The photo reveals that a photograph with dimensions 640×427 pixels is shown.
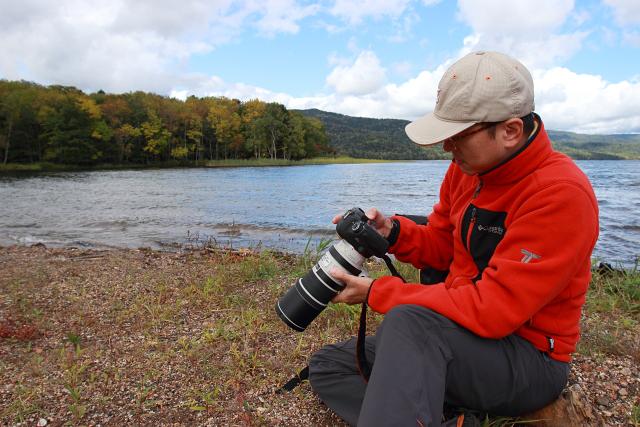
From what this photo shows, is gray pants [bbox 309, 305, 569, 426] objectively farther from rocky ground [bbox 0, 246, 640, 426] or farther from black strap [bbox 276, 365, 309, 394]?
black strap [bbox 276, 365, 309, 394]

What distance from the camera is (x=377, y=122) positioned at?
161 meters

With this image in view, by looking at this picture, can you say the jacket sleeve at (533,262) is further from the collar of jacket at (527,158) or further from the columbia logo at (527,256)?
the collar of jacket at (527,158)

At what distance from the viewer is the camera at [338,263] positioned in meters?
2.08

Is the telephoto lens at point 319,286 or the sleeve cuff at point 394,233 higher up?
the sleeve cuff at point 394,233

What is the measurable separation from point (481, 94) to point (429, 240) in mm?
1125

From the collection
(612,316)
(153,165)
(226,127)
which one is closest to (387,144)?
(226,127)

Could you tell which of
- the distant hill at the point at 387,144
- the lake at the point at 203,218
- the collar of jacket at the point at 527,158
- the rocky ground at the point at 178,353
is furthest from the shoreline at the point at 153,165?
the collar of jacket at the point at 527,158

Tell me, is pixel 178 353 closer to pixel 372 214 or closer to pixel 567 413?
pixel 372 214

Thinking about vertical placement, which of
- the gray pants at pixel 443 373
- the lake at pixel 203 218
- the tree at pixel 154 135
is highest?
the tree at pixel 154 135

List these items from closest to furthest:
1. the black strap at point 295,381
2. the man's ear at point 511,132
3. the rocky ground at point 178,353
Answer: the man's ear at point 511,132
the rocky ground at point 178,353
the black strap at point 295,381

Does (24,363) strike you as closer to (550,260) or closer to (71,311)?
(71,311)

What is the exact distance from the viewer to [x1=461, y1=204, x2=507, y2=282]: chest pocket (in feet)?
6.35

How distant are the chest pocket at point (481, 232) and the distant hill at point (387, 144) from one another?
244 feet

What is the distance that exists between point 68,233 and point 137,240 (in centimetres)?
233
